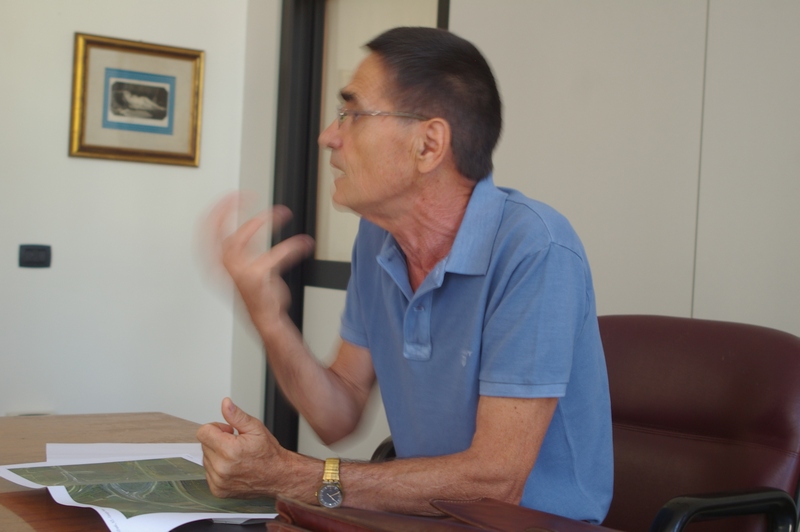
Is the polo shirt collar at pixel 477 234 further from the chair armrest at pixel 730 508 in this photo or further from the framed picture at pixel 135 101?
the framed picture at pixel 135 101

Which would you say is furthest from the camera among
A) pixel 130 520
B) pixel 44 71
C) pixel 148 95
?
pixel 148 95

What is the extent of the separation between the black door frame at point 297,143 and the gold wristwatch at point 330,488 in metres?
2.89

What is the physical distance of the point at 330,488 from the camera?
3.87 ft

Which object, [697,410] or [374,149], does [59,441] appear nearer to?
[374,149]

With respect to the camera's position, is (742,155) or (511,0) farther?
(511,0)

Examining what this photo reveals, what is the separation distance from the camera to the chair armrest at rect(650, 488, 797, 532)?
1.16 meters

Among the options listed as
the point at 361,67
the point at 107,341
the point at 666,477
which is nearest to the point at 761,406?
the point at 666,477

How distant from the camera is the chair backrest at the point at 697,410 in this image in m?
1.39

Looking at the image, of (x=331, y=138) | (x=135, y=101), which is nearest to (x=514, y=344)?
(x=331, y=138)

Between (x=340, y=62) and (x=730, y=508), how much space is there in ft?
10.6

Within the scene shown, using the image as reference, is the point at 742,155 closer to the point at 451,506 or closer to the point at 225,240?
the point at 225,240

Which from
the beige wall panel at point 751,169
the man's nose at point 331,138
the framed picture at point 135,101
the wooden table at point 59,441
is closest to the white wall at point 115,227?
the framed picture at point 135,101

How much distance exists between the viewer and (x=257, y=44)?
429cm

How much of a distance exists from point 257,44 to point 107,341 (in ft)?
5.31
